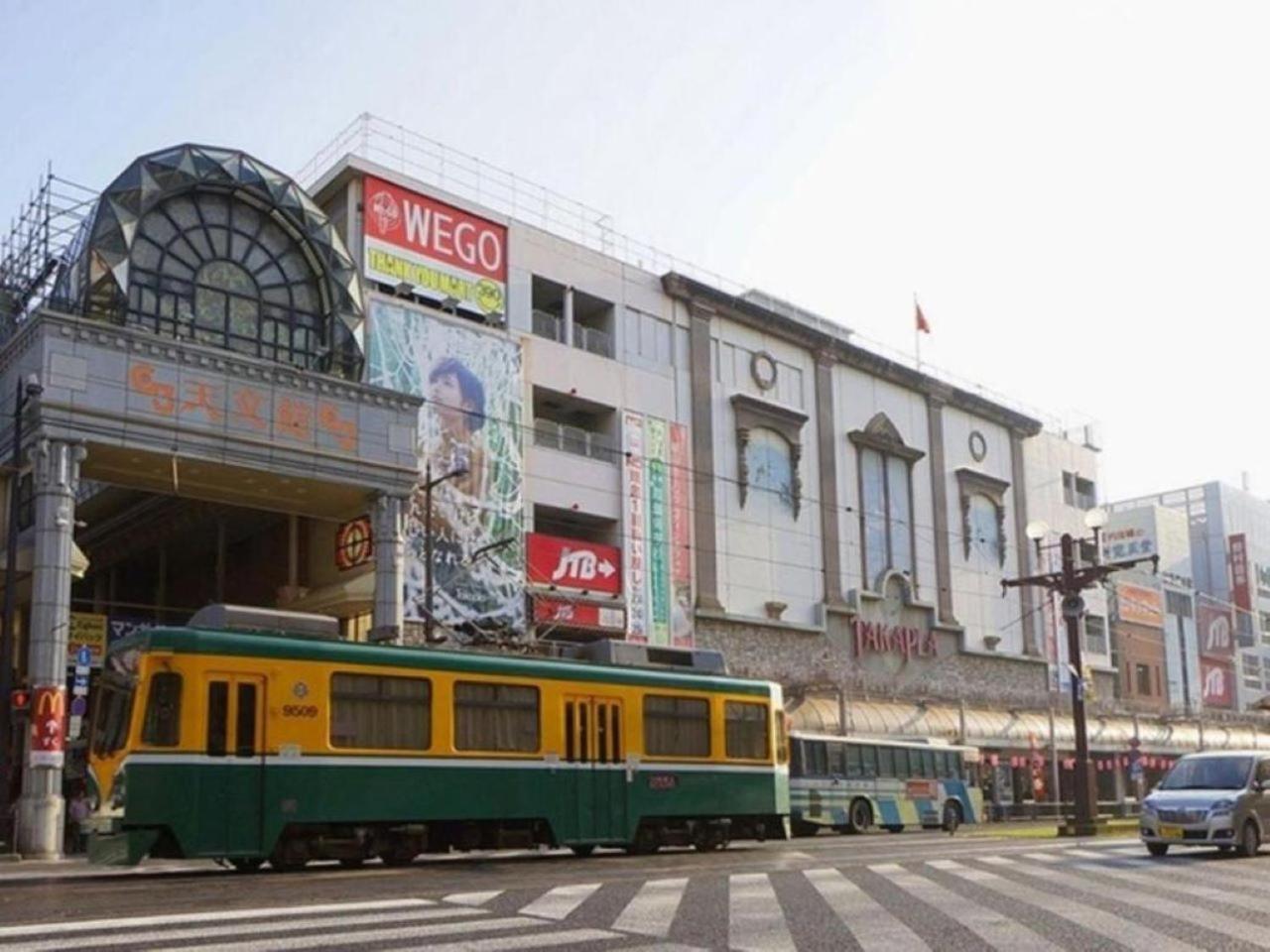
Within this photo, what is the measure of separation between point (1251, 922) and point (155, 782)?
486 inches

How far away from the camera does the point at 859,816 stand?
1436 inches

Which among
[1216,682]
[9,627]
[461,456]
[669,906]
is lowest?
[669,906]

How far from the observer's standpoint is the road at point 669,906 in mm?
10117

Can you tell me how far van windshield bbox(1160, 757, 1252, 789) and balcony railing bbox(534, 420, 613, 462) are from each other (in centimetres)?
2476

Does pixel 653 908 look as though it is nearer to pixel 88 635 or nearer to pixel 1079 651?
pixel 1079 651

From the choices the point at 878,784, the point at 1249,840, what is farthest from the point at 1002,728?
the point at 1249,840

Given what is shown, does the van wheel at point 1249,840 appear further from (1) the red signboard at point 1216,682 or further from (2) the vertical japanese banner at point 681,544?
(1) the red signboard at point 1216,682

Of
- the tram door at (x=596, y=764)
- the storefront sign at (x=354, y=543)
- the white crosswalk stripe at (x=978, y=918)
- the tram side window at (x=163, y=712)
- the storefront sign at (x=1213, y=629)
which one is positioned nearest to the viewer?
the white crosswalk stripe at (x=978, y=918)

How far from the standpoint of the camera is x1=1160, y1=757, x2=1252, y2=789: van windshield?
20.2m

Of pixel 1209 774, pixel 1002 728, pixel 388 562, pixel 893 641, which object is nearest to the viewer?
pixel 1209 774

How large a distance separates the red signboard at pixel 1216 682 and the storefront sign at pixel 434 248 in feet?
174

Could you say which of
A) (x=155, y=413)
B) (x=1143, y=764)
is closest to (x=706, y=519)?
(x=155, y=413)

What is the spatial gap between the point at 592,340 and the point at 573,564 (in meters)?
7.98

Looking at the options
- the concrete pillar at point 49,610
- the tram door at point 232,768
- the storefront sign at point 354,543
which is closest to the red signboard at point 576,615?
the storefront sign at point 354,543
